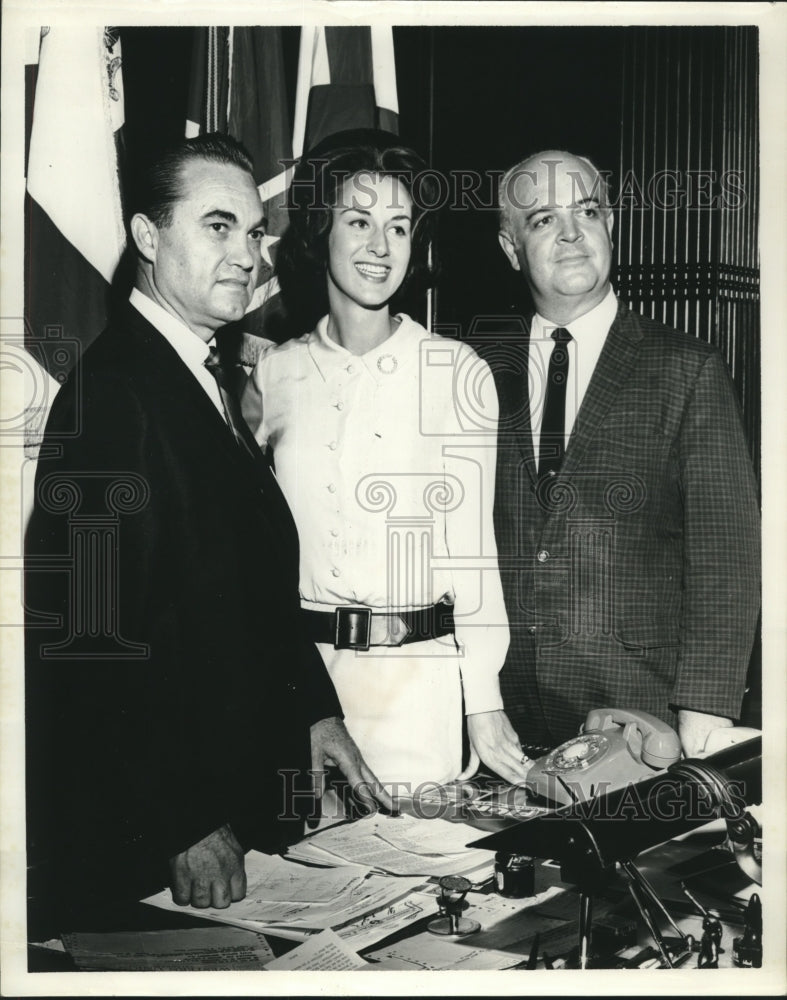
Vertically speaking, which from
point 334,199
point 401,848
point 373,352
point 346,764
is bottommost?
point 401,848

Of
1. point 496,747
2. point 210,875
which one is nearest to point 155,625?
point 210,875

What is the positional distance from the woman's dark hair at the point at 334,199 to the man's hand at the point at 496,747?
102 centimetres

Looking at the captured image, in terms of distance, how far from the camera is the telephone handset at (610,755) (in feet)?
A: 7.87

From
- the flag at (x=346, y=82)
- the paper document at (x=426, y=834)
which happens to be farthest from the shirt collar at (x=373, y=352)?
the paper document at (x=426, y=834)

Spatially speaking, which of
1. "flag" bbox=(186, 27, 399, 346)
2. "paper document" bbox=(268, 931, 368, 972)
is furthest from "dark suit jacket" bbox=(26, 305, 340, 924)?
"flag" bbox=(186, 27, 399, 346)

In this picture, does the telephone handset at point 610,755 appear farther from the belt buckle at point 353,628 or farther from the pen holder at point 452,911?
the belt buckle at point 353,628

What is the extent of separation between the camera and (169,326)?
2.40 metres

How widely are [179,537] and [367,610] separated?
0.46 m

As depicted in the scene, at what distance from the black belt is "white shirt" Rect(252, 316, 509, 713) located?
0.9 inches

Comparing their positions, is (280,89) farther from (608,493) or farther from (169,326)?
(608,493)

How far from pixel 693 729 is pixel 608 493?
0.58 m

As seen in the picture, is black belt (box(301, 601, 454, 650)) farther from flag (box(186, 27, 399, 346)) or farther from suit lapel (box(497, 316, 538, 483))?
flag (box(186, 27, 399, 346))

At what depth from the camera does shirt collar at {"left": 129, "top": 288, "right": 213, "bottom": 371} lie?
2.39 meters

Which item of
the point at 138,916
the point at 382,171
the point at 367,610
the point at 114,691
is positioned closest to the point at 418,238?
the point at 382,171
